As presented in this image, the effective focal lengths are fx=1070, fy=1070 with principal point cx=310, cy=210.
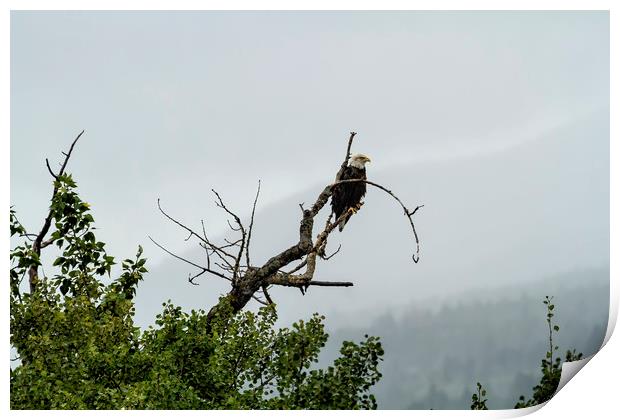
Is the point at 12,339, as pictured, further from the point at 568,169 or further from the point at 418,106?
the point at 568,169

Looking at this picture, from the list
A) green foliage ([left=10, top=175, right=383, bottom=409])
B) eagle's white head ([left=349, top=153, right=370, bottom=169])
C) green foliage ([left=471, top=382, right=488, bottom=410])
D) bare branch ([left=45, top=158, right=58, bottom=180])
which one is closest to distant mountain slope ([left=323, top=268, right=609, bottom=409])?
green foliage ([left=471, top=382, right=488, bottom=410])

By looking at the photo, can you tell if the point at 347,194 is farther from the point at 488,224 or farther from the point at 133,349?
the point at 133,349

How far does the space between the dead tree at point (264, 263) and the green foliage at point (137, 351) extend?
97 mm

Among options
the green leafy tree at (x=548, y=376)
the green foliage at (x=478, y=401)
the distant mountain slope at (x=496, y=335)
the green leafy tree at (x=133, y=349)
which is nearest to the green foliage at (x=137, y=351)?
the green leafy tree at (x=133, y=349)

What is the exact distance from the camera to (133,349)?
3.95m

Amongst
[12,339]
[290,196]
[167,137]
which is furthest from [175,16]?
[12,339]

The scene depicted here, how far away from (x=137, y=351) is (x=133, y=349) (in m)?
0.05

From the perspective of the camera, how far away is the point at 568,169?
3.71m

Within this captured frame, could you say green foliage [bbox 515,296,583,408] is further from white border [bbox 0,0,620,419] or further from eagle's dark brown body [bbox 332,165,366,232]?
eagle's dark brown body [bbox 332,165,366,232]

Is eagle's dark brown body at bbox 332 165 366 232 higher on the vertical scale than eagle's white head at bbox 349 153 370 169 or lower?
lower

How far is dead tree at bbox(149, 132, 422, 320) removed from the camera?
383 centimetres

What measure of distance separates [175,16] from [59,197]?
78 centimetres

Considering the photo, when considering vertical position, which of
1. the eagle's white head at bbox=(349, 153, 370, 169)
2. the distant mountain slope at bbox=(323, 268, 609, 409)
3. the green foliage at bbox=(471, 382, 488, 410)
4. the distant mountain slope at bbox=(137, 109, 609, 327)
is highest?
the eagle's white head at bbox=(349, 153, 370, 169)
